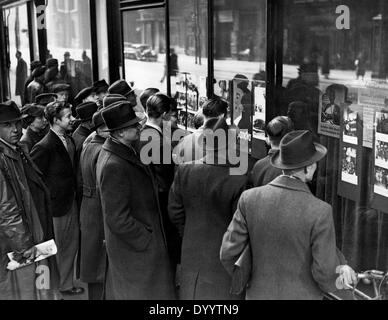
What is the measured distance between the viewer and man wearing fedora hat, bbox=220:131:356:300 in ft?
9.95

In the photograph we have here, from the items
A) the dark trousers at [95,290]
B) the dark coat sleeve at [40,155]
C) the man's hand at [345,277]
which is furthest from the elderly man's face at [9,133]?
the man's hand at [345,277]

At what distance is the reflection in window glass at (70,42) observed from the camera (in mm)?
10070

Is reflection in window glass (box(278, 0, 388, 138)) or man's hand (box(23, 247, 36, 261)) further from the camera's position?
reflection in window glass (box(278, 0, 388, 138))

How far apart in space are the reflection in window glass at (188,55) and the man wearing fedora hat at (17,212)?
105 inches

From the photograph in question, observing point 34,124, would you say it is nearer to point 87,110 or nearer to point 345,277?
point 87,110

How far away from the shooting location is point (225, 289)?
13.1 ft

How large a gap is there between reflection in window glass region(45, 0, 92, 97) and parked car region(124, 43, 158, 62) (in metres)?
1.37

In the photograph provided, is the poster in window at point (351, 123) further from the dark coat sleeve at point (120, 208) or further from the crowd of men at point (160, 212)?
the dark coat sleeve at point (120, 208)

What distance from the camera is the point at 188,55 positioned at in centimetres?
711

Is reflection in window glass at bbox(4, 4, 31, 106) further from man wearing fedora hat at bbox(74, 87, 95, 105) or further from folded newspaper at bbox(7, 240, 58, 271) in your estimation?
folded newspaper at bbox(7, 240, 58, 271)

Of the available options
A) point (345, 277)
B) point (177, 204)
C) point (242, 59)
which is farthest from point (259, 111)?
point (345, 277)

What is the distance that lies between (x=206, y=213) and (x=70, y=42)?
7.67 metres

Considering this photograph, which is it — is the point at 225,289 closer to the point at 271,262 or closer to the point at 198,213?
the point at 198,213

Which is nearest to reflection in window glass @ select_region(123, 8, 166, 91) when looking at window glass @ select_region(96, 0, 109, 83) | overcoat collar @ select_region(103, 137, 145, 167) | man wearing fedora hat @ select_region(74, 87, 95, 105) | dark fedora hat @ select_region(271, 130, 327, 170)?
window glass @ select_region(96, 0, 109, 83)
